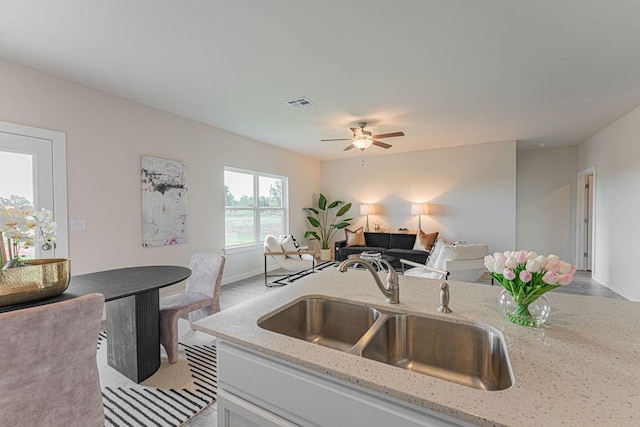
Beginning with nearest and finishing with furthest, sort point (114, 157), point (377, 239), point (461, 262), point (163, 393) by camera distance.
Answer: point (163, 393) < point (114, 157) < point (461, 262) < point (377, 239)

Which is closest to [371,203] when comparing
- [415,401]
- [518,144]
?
[518,144]

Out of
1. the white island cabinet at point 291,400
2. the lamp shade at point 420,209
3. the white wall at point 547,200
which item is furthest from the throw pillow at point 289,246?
the white wall at point 547,200

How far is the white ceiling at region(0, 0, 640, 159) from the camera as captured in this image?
1.97 metres

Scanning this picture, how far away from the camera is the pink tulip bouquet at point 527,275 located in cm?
99

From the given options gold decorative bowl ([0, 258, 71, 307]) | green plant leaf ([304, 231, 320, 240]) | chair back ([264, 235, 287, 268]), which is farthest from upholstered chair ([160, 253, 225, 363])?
green plant leaf ([304, 231, 320, 240])

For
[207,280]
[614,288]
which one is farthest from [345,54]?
[614,288]

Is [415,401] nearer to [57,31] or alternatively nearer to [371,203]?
[57,31]

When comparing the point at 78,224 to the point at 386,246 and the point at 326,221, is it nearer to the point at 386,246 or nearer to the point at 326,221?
the point at 326,221

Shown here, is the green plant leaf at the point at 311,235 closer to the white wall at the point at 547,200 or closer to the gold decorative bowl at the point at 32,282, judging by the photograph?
the white wall at the point at 547,200

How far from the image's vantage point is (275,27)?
2.14 metres

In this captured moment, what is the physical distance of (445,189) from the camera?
6156 mm

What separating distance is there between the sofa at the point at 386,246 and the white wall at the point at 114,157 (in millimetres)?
2491

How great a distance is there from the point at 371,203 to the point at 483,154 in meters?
2.55

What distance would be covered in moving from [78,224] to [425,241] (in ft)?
17.8
